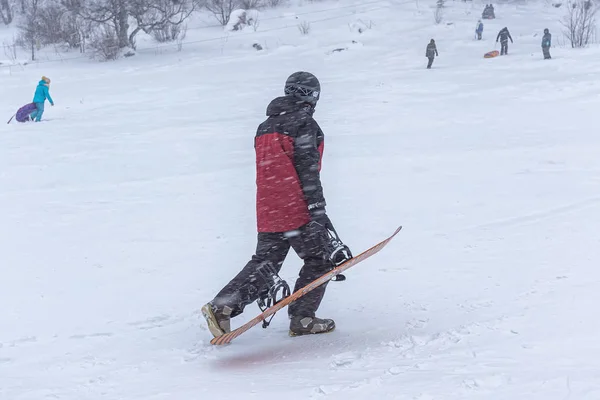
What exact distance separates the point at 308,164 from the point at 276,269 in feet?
2.19

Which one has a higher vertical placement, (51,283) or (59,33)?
(59,33)

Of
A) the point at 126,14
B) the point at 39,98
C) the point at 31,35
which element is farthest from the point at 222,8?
the point at 39,98

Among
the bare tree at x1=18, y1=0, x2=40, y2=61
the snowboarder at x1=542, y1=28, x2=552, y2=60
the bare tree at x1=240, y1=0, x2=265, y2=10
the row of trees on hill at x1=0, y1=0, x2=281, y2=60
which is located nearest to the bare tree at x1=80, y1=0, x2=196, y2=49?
the row of trees on hill at x1=0, y1=0, x2=281, y2=60

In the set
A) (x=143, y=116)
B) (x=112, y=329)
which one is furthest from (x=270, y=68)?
(x=112, y=329)

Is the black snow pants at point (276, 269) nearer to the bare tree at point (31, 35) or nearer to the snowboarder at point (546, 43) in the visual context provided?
the snowboarder at point (546, 43)

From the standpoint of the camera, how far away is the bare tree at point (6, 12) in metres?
40.8

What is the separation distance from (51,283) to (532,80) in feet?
48.8

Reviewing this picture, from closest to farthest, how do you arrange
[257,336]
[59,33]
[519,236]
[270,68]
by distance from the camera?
[257,336]
[519,236]
[270,68]
[59,33]

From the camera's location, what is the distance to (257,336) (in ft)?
13.5

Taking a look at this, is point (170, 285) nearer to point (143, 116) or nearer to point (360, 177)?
point (360, 177)

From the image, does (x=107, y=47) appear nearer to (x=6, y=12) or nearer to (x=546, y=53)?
(x=546, y=53)

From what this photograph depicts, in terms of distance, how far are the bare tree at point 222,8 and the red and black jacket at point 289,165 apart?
32.1 m

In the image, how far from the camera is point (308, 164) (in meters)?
3.78

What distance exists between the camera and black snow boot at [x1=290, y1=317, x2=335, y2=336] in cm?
404
